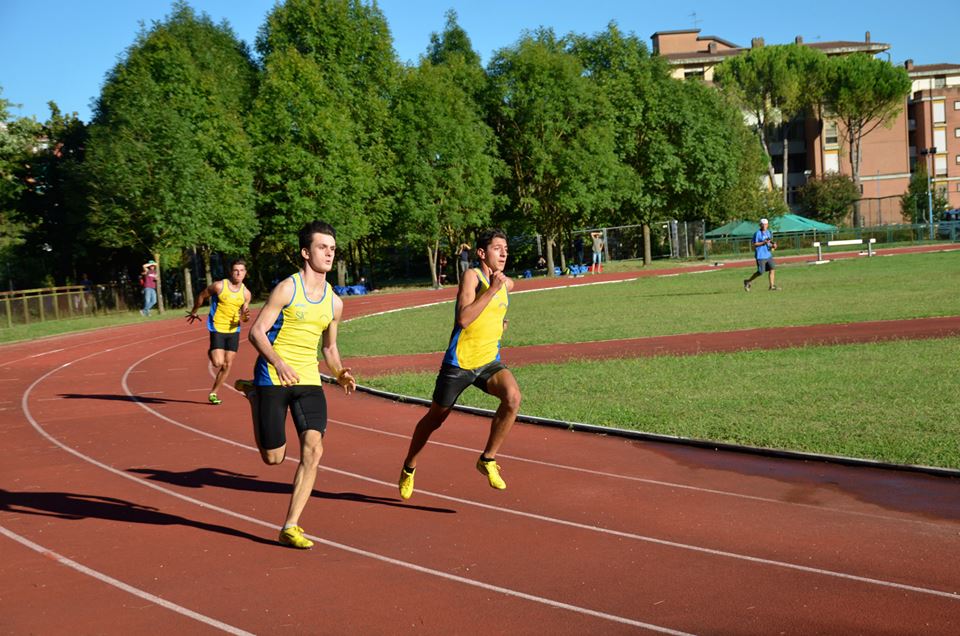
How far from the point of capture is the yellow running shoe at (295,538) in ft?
23.1

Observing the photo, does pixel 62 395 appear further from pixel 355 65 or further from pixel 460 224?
pixel 355 65

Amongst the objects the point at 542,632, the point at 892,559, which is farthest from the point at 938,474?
the point at 542,632

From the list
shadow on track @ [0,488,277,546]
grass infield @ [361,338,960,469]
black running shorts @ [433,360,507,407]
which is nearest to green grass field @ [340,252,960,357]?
grass infield @ [361,338,960,469]

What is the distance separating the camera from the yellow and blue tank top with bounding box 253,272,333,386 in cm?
716

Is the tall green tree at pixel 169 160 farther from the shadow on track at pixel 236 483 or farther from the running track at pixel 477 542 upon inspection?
the shadow on track at pixel 236 483

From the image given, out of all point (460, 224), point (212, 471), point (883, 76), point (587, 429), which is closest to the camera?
point (212, 471)

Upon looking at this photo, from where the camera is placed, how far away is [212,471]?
32.8ft

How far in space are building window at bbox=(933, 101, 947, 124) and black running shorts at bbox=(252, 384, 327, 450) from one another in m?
105

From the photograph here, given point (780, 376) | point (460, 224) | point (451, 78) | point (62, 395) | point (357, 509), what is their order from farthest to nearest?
point (451, 78) → point (460, 224) → point (62, 395) → point (780, 376) → point (357, 509)

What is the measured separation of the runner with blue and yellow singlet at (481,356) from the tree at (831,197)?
262 ft

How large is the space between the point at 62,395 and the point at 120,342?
37.5ft

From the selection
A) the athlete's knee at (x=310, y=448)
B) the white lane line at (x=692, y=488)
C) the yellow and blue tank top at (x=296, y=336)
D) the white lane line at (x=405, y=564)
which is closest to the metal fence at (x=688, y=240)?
the white lane line at (x=692, y=488)

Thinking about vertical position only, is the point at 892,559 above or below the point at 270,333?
below

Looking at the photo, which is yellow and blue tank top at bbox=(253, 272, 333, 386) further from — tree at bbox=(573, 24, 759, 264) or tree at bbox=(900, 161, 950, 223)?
tree at bbox=(900, 161, 950, 223)
